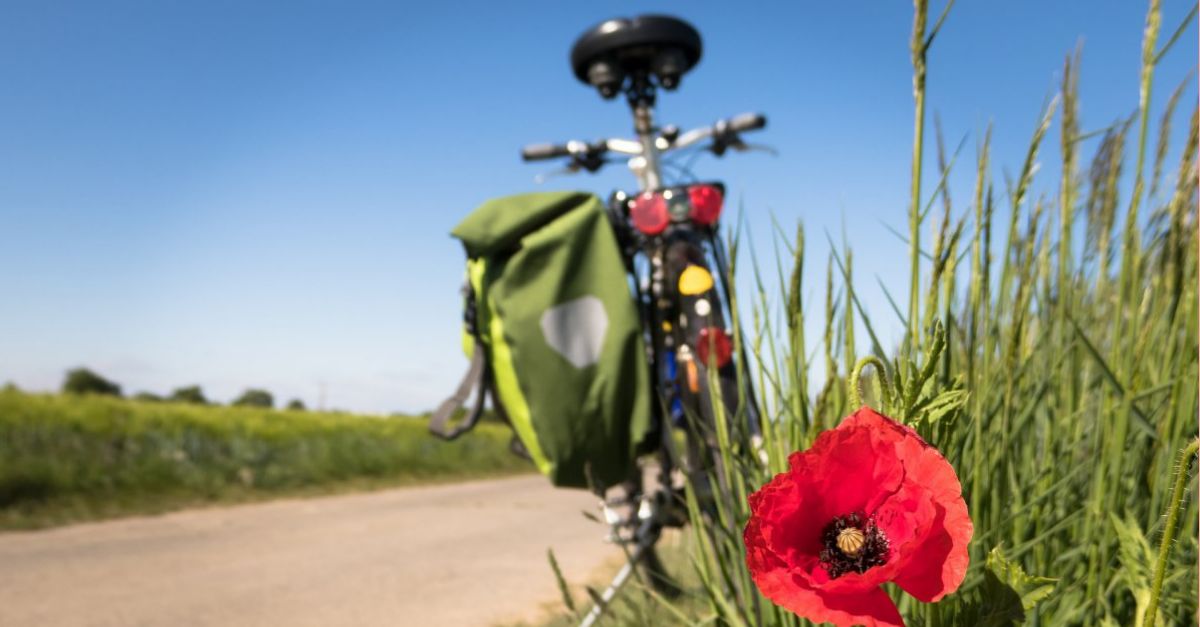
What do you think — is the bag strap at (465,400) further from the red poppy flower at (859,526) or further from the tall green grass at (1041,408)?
the red poppy flower at (859,526)

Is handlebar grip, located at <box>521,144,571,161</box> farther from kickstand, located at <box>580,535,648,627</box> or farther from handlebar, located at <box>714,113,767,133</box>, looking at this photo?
kickstand, located at <box>580,535,648,627</box>

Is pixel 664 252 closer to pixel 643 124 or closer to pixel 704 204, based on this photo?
pixel 704 204

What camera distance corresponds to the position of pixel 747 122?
Answer: 2973mm

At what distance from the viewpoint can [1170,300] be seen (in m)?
1.10

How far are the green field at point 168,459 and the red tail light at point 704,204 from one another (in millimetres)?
4453

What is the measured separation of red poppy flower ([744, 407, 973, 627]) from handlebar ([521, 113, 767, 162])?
2.44 meters

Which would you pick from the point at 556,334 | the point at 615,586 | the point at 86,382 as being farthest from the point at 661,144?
the point at 86,382

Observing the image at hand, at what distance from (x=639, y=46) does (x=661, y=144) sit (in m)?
0.33

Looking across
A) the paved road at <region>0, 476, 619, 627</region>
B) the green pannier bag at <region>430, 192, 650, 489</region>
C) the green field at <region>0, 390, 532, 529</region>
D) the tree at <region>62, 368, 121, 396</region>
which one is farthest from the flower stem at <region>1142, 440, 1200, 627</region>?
the tree at <region>62, 368, 121, 396</region>

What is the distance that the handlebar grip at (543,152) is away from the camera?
3064 millimetres

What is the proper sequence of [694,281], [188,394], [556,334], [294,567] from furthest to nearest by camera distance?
[188,394], [294,567], [694,281], [556,334]

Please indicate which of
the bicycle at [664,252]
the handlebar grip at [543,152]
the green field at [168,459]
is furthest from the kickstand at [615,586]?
the green field at [168,459]

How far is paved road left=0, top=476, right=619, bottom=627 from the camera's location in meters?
3.11

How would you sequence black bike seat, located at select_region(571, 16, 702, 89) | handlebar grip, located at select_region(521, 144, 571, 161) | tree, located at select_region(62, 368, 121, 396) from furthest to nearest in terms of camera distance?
tree, located at select_region(62, 368, 121, 396) → handlebar grip, located at select_region(521, 144, 571, 161) → black bike seat, located at select_region(571, 16, 702, 89)
